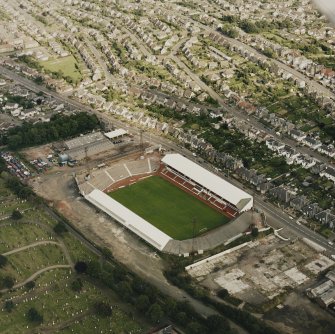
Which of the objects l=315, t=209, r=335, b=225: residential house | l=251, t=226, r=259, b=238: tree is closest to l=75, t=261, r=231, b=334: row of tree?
l=251, t=226, r=259, b=238: tree

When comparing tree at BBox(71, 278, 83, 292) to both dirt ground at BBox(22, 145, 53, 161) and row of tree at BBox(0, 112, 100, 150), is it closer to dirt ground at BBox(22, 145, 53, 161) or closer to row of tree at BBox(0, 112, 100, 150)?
dirt ground at BBox(22, 145, 53, 161)

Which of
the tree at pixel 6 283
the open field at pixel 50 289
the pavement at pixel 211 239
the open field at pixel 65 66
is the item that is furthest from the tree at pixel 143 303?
the open field at pixel 65 66

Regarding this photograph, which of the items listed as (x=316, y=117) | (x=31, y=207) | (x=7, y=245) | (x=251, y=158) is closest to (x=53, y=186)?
(x=31, y=207)

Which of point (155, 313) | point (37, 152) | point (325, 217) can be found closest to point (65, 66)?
point (37, 152)

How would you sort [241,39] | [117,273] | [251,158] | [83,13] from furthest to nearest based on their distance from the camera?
[83,13] < [241,39] < [251,158] < [117,273]

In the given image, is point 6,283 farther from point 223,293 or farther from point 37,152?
point 37,152

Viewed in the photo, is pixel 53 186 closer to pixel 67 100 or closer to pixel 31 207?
pixel 31 207

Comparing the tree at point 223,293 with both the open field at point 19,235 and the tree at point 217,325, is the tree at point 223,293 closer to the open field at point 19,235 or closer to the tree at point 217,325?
the tree at point 217,325
